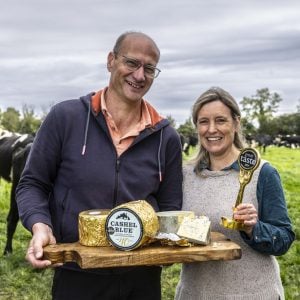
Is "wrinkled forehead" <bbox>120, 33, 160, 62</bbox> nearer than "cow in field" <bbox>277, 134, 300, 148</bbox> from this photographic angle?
Yes

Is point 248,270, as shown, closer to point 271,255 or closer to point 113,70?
point 271,255

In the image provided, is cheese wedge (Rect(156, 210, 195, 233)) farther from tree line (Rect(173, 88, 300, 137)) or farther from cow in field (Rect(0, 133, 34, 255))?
tree line (Rect(173, 88, 300, 137))

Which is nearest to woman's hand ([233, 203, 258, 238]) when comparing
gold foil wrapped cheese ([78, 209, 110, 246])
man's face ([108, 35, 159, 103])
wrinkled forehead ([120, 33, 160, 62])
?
gold foil wrapped cheese ([78, 209, 110, 246])

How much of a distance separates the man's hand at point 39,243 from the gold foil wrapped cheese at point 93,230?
174 mm

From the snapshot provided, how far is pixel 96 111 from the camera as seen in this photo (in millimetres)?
2865

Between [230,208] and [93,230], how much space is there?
0.83m

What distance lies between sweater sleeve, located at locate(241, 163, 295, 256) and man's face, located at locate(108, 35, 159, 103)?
0.79 metres

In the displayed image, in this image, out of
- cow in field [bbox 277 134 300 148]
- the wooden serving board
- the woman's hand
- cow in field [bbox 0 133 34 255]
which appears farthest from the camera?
cow in field [bbox 277 134 300 148]

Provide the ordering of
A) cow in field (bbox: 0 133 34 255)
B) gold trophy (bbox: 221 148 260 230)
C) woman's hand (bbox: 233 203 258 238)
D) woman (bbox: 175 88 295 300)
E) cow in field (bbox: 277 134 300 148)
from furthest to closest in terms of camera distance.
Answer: cow in field (bbox: 277 134 300 148), cow in field (bbox: 0 133 34 255), woman (bbox: 175 88 295 300), gold trophy (bbox: 221 148 260 230), woman's hand (bbox: 233 203 258 238)

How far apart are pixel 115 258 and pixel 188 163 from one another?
1.08 meters

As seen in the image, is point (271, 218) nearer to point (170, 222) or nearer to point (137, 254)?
point (170, 222)

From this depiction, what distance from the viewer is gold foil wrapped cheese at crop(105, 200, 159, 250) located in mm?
2385

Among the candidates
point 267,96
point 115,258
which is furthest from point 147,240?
point 267,96

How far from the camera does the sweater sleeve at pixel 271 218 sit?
278cm
